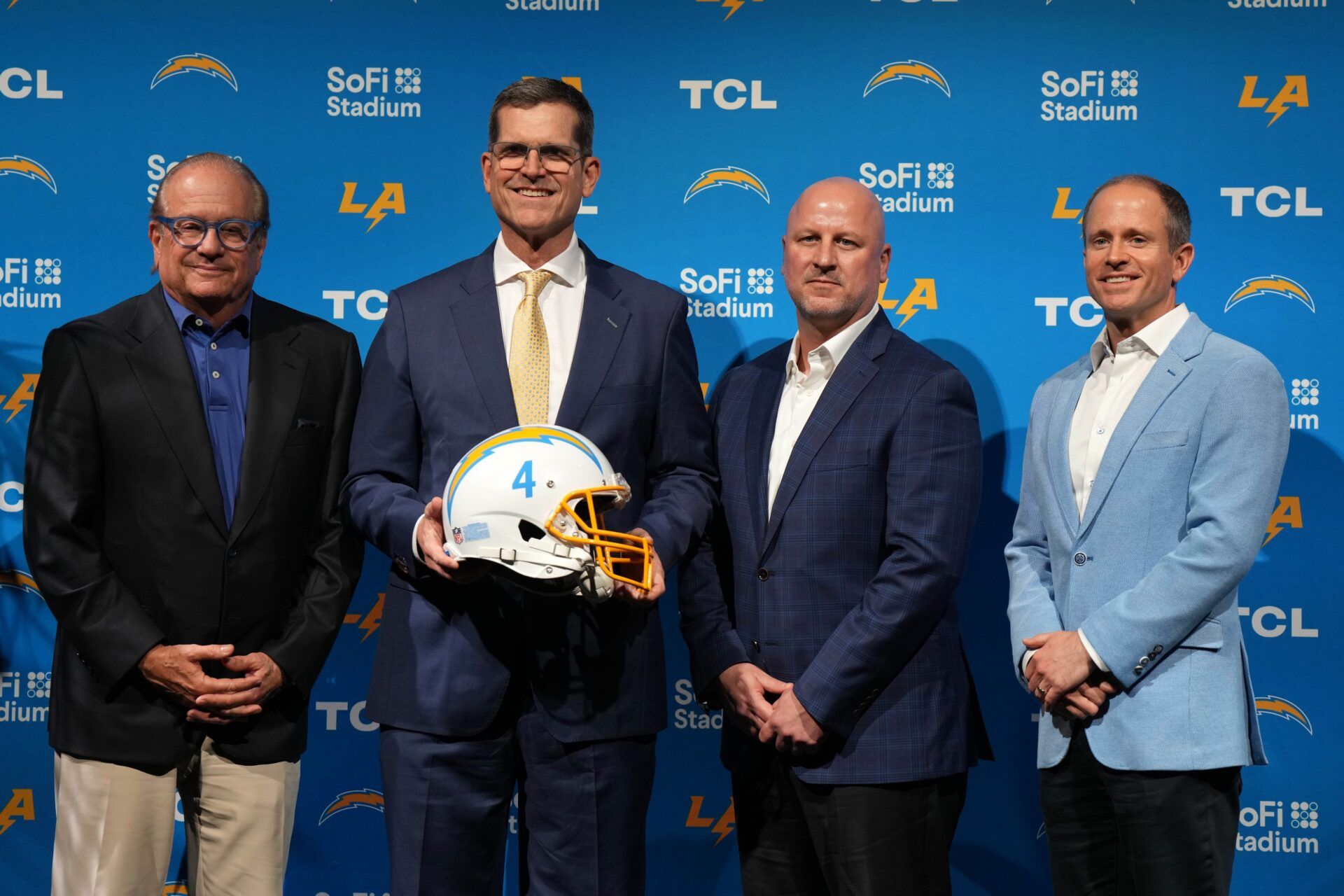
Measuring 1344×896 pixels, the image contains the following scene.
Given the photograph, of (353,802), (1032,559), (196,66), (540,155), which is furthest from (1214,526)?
(196,66)

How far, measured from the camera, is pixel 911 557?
269 cm

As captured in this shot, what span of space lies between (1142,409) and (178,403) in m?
2.21

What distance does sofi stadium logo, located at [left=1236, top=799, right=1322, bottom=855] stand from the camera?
3680 millimetres

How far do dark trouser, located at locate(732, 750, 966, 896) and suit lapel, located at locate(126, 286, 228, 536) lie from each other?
4.63ft

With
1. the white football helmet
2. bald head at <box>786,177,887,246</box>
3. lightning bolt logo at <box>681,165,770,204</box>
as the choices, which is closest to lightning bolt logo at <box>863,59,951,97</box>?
lightning bolt logo at <box>681,165,770,204</box>

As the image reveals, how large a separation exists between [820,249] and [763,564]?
776 millimetres

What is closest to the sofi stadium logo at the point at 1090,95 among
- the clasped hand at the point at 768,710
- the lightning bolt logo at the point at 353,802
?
the clasped hand at the point at 768,710

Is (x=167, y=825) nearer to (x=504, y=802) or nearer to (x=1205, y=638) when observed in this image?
(x=504, y=802)

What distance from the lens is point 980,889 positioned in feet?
12.5

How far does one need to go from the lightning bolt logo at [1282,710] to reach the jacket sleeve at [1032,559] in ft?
3.86

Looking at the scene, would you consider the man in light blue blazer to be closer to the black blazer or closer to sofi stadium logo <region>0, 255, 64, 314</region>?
the black blazer

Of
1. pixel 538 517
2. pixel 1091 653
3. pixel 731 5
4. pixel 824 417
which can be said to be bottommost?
pixel 1091 653

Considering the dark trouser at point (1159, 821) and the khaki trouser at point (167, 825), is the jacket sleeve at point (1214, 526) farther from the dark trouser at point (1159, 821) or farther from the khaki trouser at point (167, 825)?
the khaki trouser at point (167, 825)

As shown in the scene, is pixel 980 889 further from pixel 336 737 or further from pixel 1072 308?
pixel 336 737
